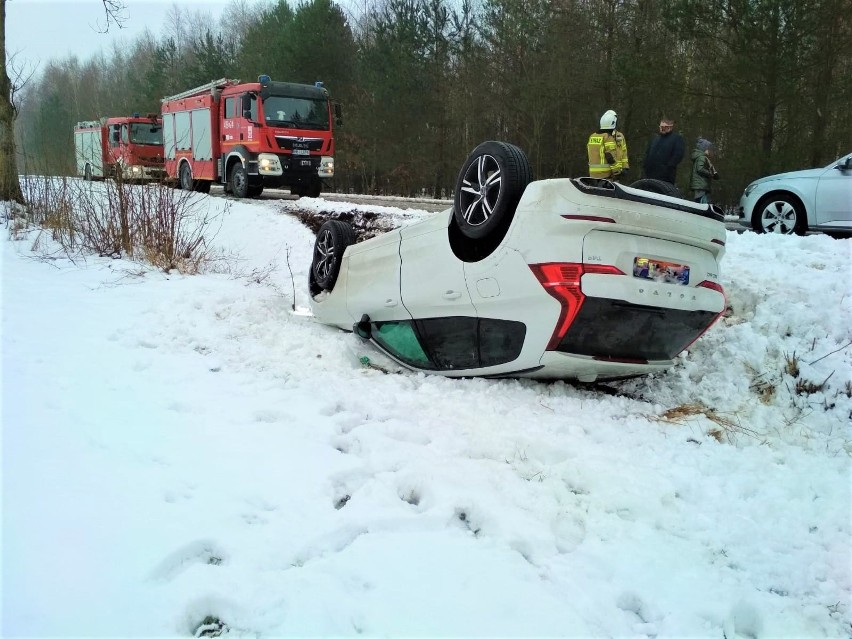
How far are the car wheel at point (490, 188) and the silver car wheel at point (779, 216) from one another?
6.45m

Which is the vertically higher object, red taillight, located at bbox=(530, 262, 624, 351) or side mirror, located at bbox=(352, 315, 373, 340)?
red taillight, located at bbox=(530, 262, 624, 351)

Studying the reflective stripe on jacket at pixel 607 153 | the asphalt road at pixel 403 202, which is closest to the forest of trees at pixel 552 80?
the asphalt road at pixel 403 202

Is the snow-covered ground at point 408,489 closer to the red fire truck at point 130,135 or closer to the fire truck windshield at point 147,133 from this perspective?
the red fire truck at point 130,135

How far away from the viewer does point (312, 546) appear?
205 cm

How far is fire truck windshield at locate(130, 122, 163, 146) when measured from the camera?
21.2 meters

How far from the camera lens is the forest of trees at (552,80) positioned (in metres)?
13.9

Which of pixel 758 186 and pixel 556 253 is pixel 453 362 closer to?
pixel 556 253

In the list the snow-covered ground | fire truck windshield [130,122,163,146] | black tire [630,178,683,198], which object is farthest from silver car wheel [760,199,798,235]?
fire truck windshield [130,122,163,146]

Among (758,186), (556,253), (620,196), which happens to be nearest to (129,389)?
(556,253)

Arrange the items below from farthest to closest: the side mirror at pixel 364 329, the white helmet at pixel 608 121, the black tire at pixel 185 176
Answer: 1. the black tire at pixel 185 176
2. the white helmet at pixel 608 121
3. the side mirror at pixel 364 329

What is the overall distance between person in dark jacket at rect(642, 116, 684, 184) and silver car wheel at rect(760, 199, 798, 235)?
151 cm

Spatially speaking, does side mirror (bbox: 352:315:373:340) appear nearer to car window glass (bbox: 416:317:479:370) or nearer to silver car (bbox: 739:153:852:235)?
car window glass (bbox: 416:317:479:370)

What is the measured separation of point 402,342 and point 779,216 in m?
6.69

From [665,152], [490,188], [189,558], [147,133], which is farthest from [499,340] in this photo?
[147,133]
